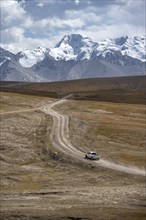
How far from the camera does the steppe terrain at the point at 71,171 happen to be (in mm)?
50469

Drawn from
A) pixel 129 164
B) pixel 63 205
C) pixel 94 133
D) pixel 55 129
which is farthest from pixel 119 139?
pixel 63 205

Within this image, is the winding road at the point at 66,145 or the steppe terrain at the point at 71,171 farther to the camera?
the winding road at the point at 66,145

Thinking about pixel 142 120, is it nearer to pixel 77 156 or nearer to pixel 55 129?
pixel 55 129

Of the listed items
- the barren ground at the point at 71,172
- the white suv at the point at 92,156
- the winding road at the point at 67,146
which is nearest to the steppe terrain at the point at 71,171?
the barren ground at the point at 71,172

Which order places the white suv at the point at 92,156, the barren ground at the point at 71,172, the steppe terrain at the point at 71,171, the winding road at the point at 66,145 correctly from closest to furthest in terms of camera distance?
the barren ground at the point at 71,172 < the steppe terrain at the point at 71,171 < the winding road at the point at 66,145 < the white suv at the point at 92,156

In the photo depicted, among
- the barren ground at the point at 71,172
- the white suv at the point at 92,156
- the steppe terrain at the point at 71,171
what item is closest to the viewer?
the barren ground at the point at 71,172

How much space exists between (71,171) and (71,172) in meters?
0.82

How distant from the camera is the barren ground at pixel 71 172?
50.3 meters

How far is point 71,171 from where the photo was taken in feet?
286

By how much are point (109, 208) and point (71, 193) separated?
1119cm

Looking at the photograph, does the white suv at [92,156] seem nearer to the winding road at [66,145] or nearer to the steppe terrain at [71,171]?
the winding road at [66,145]

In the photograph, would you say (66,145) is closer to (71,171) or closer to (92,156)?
(92,156)

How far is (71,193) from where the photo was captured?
61594 millimetres

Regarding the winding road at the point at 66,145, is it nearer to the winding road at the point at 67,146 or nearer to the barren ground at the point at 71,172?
the winding road at the point at 67,146
